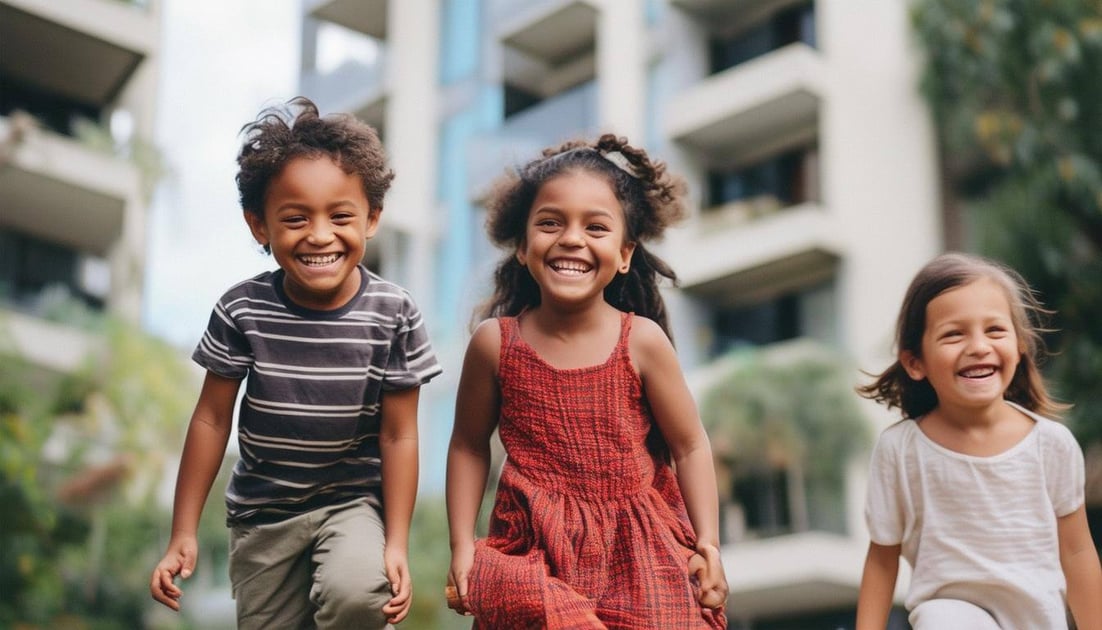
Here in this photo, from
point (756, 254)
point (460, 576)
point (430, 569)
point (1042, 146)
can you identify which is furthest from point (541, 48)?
point (460, 576)

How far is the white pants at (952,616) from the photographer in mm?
3029

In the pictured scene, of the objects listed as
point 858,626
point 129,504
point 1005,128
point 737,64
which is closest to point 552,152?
point 858,626

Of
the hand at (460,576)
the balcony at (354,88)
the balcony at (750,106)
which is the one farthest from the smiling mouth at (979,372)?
the balcony at (354,88)

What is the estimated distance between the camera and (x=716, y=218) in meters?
17.8

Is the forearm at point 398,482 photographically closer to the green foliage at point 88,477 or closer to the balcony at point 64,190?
the green foliage at point 88,477

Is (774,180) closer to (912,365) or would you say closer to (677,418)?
Result: (912,365)

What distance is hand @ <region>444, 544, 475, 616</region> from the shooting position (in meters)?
2.96

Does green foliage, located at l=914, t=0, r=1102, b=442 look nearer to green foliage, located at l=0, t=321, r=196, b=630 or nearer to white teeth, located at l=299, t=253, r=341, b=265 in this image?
green foliage, located at l=0, t=321, r=196, b=630

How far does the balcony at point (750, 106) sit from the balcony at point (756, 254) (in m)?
1.11

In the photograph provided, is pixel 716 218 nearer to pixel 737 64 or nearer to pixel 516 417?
pixel 737 64

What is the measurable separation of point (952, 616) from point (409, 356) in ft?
4.04

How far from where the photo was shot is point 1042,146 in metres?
13.5

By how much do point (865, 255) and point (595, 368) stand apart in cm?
1413

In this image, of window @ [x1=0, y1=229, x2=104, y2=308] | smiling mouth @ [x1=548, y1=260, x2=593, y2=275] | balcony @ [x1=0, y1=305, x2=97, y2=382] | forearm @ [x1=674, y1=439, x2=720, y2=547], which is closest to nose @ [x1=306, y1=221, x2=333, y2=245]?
smiling mouth @ [x1=548, y1=260, x2=593, y2=275]
